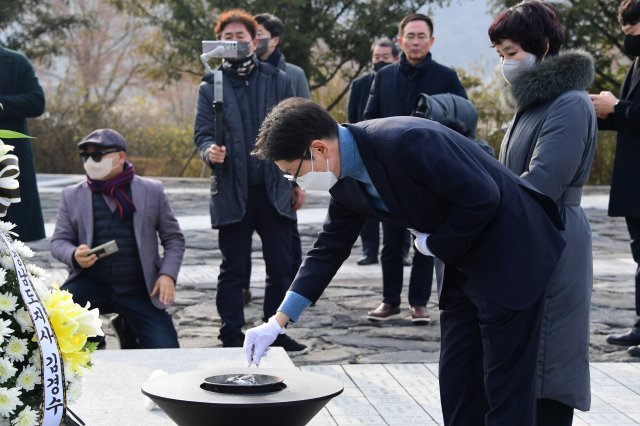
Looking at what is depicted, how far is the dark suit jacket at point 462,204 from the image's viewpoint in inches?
133

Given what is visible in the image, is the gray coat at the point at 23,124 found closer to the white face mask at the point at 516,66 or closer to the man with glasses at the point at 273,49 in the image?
the man with glasses at the point at 273,49

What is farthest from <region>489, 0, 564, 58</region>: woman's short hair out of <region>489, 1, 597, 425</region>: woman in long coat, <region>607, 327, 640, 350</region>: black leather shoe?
<region>607, 327, 640, 350</region>: black leather shoe

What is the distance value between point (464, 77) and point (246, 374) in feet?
57.1

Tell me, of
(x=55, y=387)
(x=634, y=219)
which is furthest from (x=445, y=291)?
(x=634, y=219)

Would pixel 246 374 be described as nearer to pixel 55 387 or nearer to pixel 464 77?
pixel 55 387

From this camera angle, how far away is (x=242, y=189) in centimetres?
641

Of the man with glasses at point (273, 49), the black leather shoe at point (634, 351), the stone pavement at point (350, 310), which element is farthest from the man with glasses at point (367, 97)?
the black leather shoe at point (634, 351)

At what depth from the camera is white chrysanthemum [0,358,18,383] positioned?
293 centimetres

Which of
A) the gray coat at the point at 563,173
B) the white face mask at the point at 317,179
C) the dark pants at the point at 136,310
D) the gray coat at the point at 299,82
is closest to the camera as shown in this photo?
the white face mask at the point at 317,179

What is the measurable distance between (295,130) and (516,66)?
4.01ft

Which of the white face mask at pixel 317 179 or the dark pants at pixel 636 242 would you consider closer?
the white face mask at pixel 317 179

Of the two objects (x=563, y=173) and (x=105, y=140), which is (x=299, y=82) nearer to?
(x=105, y=140)

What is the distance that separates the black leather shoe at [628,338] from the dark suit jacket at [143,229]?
2601 millimetres

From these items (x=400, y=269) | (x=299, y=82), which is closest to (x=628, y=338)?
(x=400, y=269)
